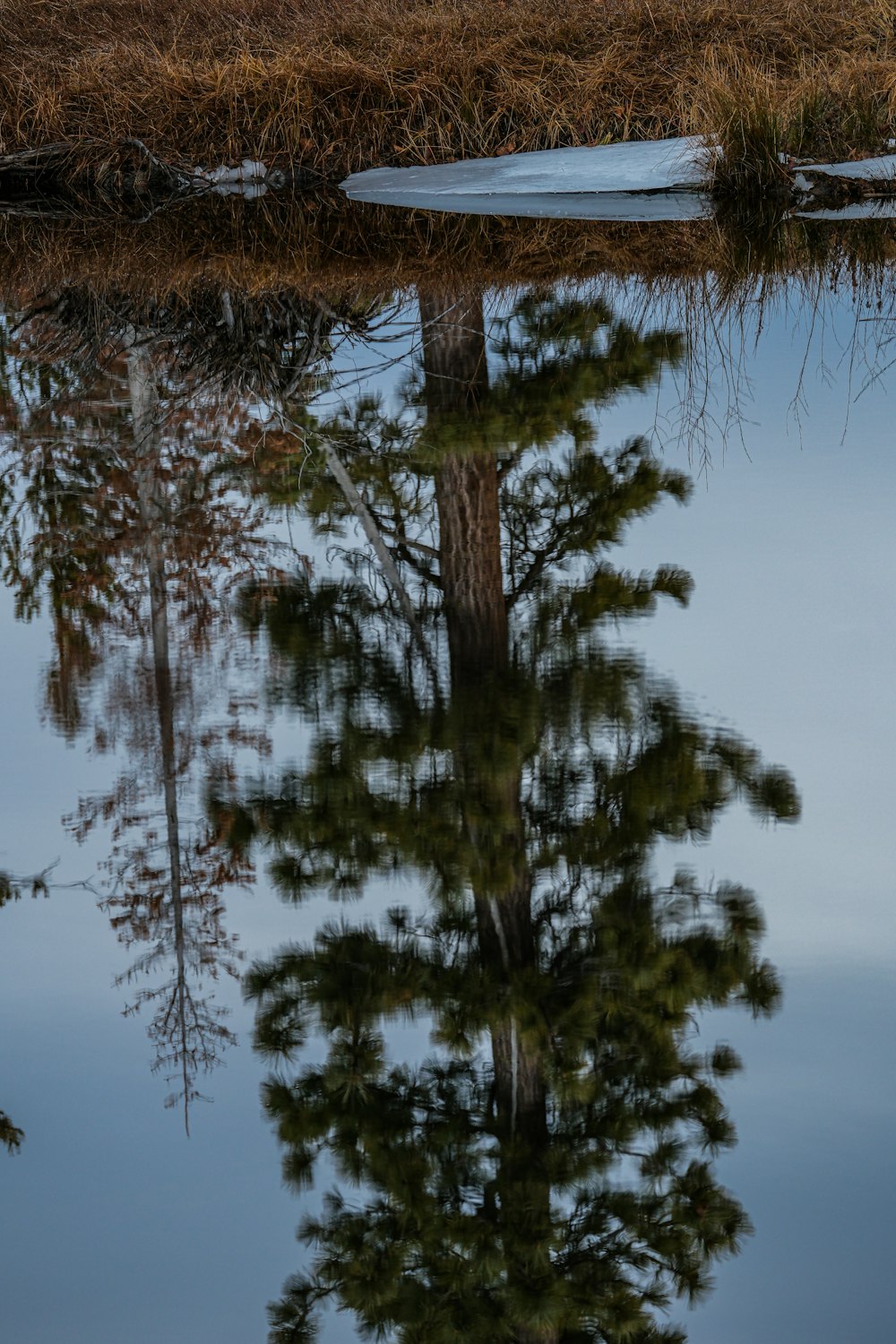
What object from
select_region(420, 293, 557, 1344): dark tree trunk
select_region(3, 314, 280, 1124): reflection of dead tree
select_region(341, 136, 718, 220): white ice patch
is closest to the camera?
select_region(420, 293, 557, 1344): dark tree trunk

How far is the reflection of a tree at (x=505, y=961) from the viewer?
214 centimetres

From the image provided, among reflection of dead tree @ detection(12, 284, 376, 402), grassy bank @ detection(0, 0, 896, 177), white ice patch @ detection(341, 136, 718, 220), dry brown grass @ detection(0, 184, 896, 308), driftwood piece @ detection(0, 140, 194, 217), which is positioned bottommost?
reflection of dead tree @ detection(12, 284, 376, 402)

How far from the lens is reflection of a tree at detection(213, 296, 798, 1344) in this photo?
7.02ft

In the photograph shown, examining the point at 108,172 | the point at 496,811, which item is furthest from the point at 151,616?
the point at 108,172

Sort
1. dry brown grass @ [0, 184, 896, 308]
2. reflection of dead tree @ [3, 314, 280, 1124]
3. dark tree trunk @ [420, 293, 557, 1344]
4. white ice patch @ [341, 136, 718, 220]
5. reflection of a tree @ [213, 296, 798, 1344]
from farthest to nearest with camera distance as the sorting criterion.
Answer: white ice patch @ [341, 136, 718, 220], dry brown grass @ [0, 184, 896, 308], reflection of dead tree @ [3, 314, 280, 1124], dark tree trunk @ [420, 293, 557, 1344], reflection of a tree @ [213, 296, 798, 1344]

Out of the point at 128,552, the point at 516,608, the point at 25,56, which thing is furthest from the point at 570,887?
the point at 25,56

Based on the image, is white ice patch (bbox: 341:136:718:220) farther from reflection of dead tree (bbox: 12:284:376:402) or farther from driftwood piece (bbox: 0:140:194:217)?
reflection of dead tree (bbox: 12:284:376:402)

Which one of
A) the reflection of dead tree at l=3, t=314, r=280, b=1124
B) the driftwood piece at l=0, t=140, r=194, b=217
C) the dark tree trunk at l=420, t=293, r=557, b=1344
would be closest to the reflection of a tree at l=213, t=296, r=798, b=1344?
the dark tree trunk at l=420, t=293, r=557, b=1344

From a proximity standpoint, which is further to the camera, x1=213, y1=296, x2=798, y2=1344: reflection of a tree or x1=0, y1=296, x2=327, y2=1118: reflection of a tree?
x1=0, y1=296, x2=327, y2=1118: reflection of a tree

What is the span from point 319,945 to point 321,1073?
1.14ft

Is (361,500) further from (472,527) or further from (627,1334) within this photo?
(627,1334)

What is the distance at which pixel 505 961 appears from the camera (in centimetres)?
273

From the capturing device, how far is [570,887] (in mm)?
2920

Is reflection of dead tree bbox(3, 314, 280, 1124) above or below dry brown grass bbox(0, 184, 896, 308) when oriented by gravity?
below
